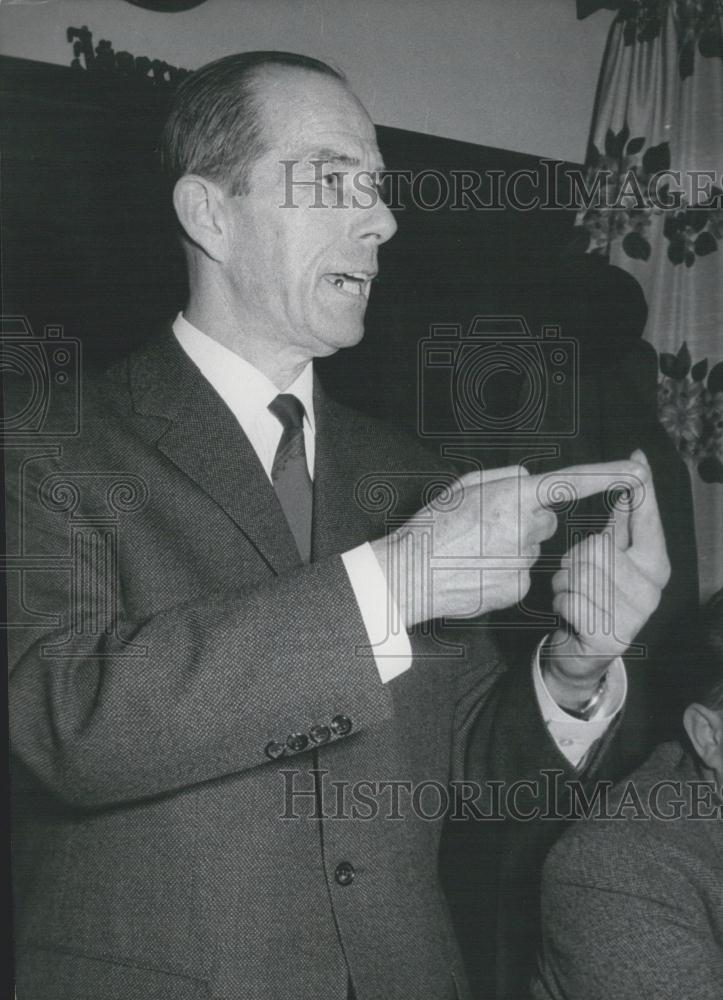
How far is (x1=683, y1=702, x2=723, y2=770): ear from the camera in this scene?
2.74 feet

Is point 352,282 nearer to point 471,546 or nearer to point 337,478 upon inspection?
point 337,478

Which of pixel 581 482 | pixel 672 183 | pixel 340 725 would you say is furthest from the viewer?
pixel 672 183

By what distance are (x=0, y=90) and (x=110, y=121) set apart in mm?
134

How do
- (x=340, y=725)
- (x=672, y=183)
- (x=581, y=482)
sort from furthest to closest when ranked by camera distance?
1. (x=672, y=183)
2. (x=581, y=482)
3. (x=340, y=725)

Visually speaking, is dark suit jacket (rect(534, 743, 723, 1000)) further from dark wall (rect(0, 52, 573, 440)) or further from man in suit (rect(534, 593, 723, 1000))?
dark wall (rect(0, 52, 573, 440))

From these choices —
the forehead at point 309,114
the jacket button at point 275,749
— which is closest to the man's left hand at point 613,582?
the jacket button at point 275,749

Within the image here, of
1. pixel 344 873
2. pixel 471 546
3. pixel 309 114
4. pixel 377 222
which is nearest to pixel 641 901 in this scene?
pixel 344 873

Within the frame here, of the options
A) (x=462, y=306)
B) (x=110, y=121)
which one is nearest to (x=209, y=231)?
(x=110, y=121)

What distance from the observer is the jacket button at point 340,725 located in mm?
679

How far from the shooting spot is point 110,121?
33.7 inches

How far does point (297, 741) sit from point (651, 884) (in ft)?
1.30

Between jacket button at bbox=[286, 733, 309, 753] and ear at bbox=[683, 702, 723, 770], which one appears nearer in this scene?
jacket button at bbox=[286, 733, 309, 753]

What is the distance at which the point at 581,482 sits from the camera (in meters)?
0.78

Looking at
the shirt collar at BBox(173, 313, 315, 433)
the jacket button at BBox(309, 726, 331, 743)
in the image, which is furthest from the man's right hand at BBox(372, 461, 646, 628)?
the shirt collar at BBox(173, 313, 315, 433)
